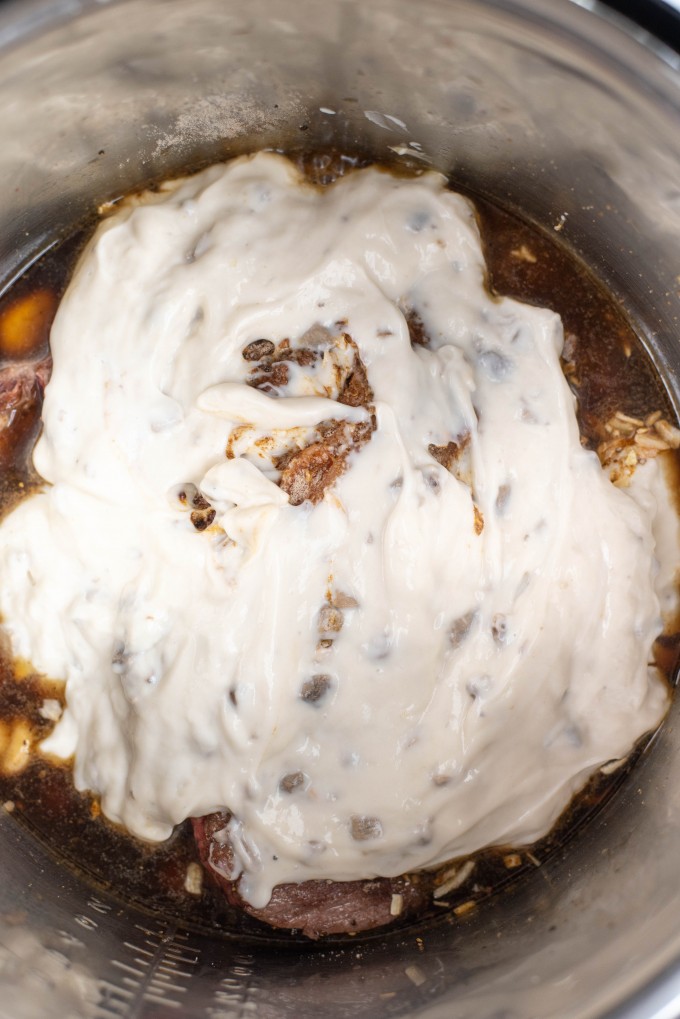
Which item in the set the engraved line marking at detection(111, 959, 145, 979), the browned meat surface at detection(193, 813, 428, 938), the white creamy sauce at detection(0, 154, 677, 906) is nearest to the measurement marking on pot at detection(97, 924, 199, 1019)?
the engraved line marking at detection(111, 959, 145, 979)

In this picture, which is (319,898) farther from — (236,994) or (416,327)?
(416,327)

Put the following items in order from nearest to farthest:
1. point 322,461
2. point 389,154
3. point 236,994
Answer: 1. point 322,461
2. point 236,994
3. point 389,154

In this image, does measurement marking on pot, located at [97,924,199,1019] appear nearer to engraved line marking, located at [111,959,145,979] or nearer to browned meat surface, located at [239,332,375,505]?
engraved line marking, located at [111,959,145,979]

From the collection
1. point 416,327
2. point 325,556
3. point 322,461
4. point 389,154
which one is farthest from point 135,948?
point 389,154

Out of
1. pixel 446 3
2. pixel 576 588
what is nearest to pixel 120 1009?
pixel 576 588

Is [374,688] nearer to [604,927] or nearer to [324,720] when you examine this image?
[324,720]
